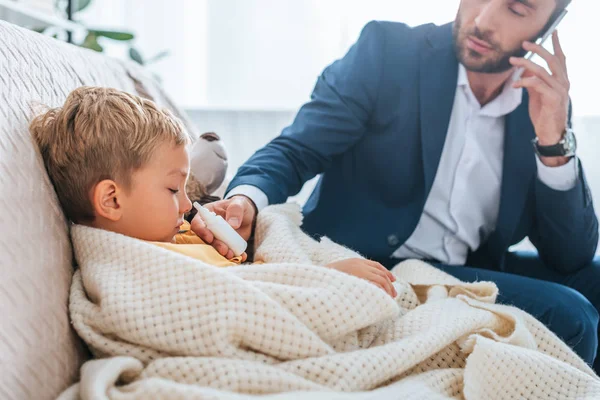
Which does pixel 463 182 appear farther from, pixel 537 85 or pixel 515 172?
pixel 537 85

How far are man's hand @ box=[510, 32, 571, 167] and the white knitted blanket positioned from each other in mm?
555

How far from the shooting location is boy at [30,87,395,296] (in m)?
0.78

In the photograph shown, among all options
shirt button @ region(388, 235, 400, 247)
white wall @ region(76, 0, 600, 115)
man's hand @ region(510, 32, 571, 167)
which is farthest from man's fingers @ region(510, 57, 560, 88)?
white wall @ region(76, 0, 600, 115)

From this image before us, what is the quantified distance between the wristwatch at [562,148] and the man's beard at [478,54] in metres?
0.20

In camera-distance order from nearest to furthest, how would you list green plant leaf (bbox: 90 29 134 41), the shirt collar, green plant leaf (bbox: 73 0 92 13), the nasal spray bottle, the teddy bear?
1. the nasal spray bottle
2. the teddy bear
3. the shirt collar
4. green plant leaf (bbox: 90 29 134 41)
5. green plant leaf (bbox: 73 0 92 13)

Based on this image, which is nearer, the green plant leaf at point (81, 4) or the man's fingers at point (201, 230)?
the man's fingers at point (201, 230)

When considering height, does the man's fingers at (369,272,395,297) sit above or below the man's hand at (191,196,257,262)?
above

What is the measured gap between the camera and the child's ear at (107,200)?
0.78m

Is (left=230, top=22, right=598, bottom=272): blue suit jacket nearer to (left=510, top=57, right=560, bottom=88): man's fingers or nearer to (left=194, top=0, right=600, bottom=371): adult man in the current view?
(left=194, top=0, right=600, bottom=371): adult man

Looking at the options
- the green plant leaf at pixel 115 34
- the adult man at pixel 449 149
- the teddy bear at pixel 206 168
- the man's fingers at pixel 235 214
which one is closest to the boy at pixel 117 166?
the man's fingers at pixel 235 214

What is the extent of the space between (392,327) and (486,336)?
0.13 metres

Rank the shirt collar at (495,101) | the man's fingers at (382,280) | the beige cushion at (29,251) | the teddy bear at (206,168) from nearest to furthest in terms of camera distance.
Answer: the beige cushion at (29,251) < the man's fingers at (382,280) < the teddy bear at (206,168) < the shirt collar at (495,101)

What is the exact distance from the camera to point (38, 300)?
0.64 meters

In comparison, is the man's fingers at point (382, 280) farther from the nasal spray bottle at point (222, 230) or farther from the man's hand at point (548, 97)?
the man's hand at point (548, 97)
